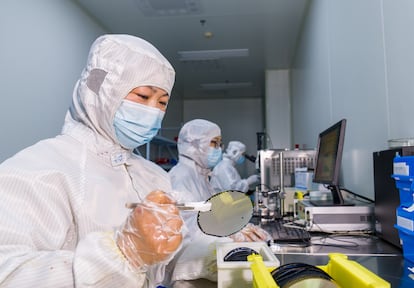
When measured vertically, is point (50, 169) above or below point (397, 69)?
below

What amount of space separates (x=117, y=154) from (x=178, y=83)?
522cm

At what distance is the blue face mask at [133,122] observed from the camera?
2.96 ft

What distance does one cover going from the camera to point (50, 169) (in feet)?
2.25

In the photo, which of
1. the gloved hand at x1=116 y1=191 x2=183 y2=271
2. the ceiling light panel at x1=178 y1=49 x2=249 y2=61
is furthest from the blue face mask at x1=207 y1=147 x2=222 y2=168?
the ceiling light panel at x1=178 y1=49 x2=249 y2=61

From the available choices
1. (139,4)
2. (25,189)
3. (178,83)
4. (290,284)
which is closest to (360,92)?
(290,284)

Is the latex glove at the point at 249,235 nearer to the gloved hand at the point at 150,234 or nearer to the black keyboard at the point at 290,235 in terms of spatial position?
the black keyboard at the point at 290,235

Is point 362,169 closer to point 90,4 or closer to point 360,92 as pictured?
point 360,92

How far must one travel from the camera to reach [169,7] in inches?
121

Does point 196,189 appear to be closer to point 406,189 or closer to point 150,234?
point 406,189

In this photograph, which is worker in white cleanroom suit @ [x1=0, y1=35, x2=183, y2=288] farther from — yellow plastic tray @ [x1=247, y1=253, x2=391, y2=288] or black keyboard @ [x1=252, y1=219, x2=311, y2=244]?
black keyboard @ [x1=252, y1=219, x2=311, y2=244]

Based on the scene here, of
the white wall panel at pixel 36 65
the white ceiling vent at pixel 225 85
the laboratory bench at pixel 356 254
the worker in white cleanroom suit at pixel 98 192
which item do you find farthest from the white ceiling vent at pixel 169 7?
the white ceiling vent at pixel 225 85

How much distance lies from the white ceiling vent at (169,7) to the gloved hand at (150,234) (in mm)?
2831

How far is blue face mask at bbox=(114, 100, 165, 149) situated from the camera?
903 millimetres

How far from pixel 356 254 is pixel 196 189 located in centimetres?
131
